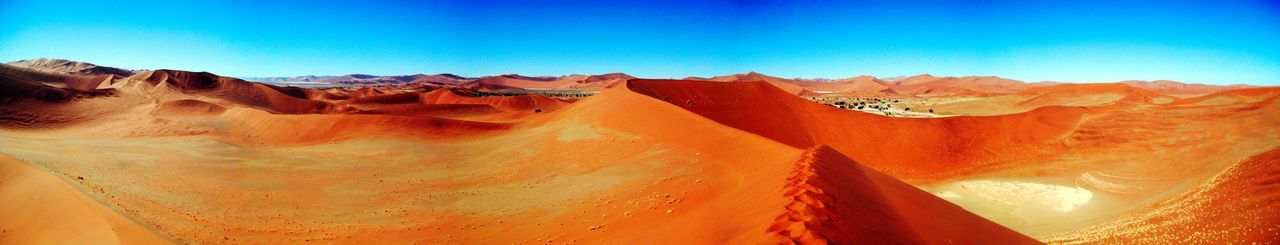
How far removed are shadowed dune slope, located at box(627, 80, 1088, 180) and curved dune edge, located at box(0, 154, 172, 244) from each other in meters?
15.4

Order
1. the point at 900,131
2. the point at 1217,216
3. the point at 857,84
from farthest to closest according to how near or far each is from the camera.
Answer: the point at 857,84 < the point at 900,131 < the point at 1217,216

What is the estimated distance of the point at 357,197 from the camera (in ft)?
32.8

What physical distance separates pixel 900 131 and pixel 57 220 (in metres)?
22.0

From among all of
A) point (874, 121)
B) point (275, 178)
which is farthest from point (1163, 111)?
point (275, 178)

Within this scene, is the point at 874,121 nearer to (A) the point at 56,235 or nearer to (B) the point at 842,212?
(B) the point at 842,212

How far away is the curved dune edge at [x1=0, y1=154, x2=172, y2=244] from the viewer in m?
5.44

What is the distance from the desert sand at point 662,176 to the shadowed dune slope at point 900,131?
11 cm

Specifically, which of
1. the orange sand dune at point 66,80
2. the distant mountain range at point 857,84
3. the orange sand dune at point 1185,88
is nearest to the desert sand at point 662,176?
the orange sand dune at point 66,80

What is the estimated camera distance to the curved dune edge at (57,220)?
544 cm

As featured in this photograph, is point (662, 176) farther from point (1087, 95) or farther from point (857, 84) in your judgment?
point (857, 84)

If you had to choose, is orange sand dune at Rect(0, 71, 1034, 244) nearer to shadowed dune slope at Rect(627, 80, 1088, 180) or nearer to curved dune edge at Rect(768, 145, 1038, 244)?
curved dune edge at Rect(768, 145, 1038, 244)

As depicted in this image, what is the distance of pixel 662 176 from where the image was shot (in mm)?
9250

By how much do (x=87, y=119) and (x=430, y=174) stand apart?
2712 cm

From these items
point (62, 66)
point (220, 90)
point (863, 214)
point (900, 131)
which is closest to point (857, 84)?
point (900, 131)
